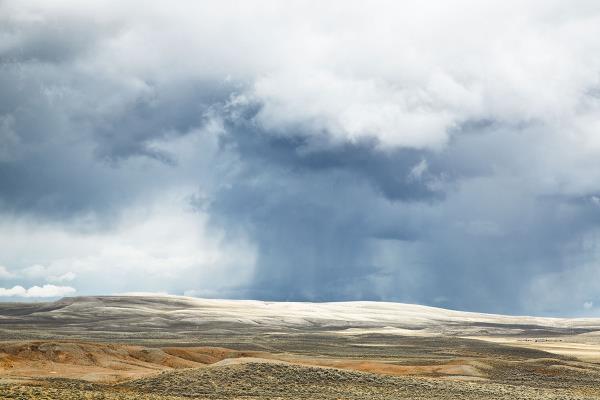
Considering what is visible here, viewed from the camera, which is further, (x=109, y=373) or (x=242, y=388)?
(x=109, y=373)

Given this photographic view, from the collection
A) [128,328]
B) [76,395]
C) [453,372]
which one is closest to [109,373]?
[76,395]

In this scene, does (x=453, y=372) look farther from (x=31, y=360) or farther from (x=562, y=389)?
(x=31, y=360)

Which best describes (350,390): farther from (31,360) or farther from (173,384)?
(31,360)

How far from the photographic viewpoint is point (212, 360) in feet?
277

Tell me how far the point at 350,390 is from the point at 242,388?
774 centimetres

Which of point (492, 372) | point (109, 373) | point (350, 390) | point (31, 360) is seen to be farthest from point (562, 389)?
point (31, 360)

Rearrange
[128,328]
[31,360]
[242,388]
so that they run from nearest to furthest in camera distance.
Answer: [242,388]
[31,360]
[128,328]

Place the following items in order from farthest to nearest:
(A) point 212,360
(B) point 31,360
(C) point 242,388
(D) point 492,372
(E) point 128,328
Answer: (E) point 128,328
(A) point 212,360
(D) point 492,372
(B) point 31,360
(C) point 242,388

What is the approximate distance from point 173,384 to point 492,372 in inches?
1431

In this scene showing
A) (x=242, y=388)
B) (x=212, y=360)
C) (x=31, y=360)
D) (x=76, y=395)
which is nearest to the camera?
(x=76, y=395)

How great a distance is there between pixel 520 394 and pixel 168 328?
14044 cm

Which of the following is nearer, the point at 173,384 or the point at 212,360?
the point at 173,384

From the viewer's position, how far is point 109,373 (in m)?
60.5

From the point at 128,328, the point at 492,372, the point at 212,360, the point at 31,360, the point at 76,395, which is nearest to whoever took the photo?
the point at 76,395
